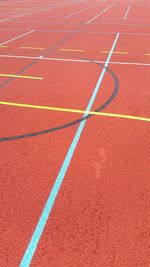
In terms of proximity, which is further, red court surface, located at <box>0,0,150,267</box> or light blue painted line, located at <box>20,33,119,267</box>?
red court surface, located at <box>0,0,150,267</box>

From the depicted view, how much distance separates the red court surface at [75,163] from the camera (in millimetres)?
3631

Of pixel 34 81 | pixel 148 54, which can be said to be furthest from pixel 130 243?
pixel 148 54

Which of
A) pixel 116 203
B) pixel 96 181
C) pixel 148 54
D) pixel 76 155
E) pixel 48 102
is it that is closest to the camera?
pixel 116 203

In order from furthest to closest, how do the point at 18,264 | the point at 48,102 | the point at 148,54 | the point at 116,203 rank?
the point at 148,54 → the point at 48,102 → the point at 116,203 → the point at 18,264

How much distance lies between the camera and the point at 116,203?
425cm

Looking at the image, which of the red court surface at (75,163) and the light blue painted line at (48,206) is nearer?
the light blue painted line at (48,206)

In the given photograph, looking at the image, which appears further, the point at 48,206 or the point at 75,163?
the point at 75,163

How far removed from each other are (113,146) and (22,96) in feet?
12.0

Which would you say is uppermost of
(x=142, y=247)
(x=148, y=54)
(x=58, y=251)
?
(x=58, y=251)

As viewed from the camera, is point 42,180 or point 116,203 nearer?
point 116,203

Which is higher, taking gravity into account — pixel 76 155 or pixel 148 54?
pixel 76 155

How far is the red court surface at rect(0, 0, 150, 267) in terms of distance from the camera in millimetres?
3631

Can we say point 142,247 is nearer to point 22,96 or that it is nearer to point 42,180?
point 42,180

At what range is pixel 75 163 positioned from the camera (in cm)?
511
